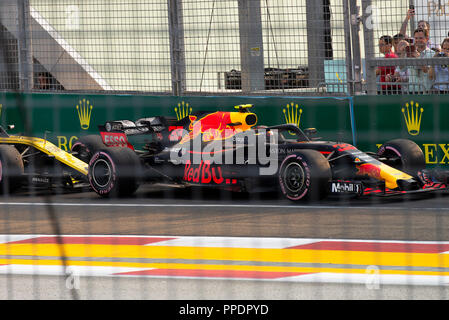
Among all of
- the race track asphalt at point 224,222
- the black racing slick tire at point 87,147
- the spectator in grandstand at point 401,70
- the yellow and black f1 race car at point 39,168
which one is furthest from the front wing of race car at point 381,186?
the black racing slick tire at point 87,147

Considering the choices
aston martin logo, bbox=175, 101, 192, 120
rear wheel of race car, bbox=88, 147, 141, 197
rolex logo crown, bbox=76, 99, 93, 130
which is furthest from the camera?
rolex logo crown, bbox=76, 99, 93, 130

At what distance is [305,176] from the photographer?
26.3 feet

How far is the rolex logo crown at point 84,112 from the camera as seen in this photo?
11219 mm

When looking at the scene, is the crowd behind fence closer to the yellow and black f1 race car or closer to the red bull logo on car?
the red bull logo on car

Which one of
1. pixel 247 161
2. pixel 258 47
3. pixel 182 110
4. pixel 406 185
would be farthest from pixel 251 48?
pixel 406 185

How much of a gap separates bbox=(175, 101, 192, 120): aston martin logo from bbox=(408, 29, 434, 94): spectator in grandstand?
109 inches

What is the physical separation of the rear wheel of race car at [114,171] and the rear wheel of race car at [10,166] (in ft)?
2.83

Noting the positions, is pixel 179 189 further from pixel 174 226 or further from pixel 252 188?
pixel 174 226

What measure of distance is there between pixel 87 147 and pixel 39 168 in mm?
679

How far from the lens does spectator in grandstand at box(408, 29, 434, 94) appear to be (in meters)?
9.45

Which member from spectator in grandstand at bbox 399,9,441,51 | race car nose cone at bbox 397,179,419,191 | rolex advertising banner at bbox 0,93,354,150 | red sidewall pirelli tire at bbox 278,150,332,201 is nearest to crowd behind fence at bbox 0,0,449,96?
spectator in grandstand at bbox 399,9,441,51

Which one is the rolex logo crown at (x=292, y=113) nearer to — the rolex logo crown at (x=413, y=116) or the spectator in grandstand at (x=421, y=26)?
the rolex logo crown at (x=413, y=116)

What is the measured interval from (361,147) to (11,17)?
5505 mm
